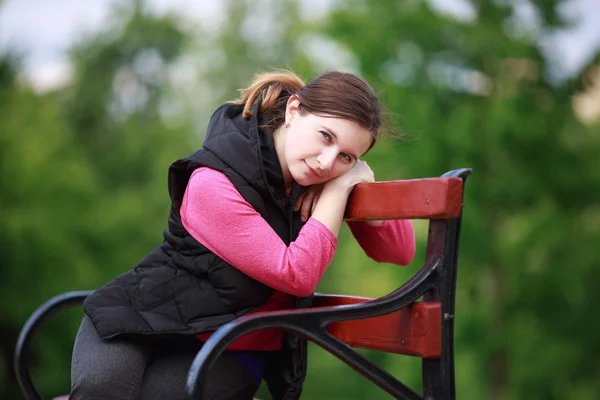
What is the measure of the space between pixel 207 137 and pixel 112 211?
14305 mm

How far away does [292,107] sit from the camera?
1.88 meters

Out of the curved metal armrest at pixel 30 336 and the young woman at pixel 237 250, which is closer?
the young woman at pixel 237 250

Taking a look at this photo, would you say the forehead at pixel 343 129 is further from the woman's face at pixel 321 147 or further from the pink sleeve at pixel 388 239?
the pink sleeve at pixel 388 239

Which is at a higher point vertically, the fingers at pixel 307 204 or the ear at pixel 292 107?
the ear at pixel 292 107

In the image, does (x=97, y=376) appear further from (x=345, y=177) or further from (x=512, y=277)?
(x=512, y=277)

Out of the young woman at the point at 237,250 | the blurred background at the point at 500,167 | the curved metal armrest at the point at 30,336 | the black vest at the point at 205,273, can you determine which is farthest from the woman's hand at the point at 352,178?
the blurred background at the point at 500,167

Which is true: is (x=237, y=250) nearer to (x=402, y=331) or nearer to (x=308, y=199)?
(x=308, y=199)

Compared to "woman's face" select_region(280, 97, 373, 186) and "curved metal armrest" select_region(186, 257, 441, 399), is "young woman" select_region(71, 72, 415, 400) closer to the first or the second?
"woman's face" select_region(280, 97, 373, 186)

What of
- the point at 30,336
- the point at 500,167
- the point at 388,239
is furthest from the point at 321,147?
the point at 500,167

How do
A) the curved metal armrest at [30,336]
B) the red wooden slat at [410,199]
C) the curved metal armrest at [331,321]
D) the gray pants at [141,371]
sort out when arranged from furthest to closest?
the curved metal armrest at [30,336] → the gray pants at [141,371] → the red wooden slat at [410,199] → the curved metal armrest at [331,321]

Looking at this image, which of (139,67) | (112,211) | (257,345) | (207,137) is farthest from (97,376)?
(139,67)

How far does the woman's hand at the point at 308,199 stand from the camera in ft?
6.17

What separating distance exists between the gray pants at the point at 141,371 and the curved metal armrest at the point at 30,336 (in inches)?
13.9

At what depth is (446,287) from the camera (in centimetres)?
166
